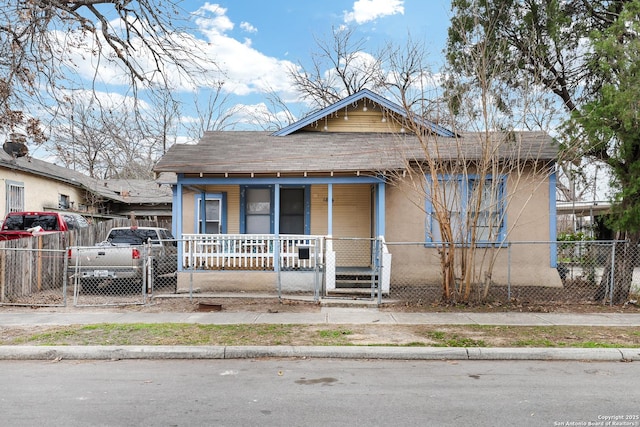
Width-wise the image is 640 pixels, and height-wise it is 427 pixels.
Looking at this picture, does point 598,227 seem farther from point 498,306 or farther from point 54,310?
point 54,310

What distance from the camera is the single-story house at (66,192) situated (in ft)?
60.3

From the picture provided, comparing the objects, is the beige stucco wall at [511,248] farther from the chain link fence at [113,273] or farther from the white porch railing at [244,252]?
the chain link fence at [113,273]

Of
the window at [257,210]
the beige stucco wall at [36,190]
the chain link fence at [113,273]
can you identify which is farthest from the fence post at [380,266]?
the beige stucco wall at [36,190]

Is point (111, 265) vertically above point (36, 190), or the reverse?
point (36, 190)

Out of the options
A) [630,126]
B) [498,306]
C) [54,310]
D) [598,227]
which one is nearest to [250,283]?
[54,310]

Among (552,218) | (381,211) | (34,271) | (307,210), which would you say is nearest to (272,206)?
(307,210)

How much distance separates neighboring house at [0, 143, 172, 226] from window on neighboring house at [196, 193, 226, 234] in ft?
15.9

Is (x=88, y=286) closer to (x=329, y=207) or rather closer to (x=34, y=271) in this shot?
(x=34, y=271)

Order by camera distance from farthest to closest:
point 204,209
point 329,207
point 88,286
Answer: point 204,209 < point 88,286 < point 329,207

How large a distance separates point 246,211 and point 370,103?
4.92 metres

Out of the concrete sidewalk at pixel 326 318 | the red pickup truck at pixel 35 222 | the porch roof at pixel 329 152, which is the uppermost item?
the porch roof at pixel 329 152

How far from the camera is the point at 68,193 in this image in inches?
942

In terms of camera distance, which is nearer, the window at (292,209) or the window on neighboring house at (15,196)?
the window at (292,209)

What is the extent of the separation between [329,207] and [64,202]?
17345 mm
